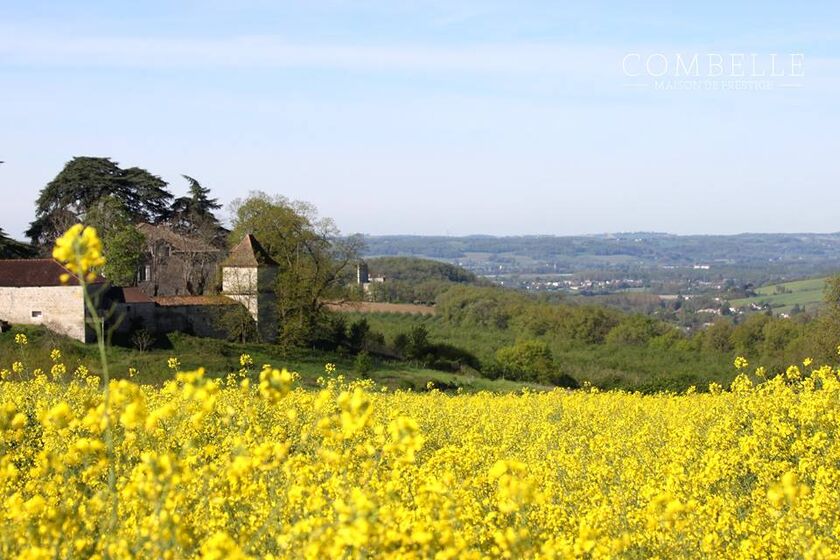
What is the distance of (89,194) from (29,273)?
2404 cm

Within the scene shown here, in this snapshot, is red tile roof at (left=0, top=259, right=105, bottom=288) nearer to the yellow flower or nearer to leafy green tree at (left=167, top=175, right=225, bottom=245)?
leafy green tree at (left=167, top=175, right=225, bottom=245)

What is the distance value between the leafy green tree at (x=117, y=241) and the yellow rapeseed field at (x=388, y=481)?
34396mm

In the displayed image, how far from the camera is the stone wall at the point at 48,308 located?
40.5 m

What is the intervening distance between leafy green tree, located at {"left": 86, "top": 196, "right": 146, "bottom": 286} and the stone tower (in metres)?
4.97

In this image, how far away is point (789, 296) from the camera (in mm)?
156875

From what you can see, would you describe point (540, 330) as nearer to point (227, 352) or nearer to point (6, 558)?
point (227, 352)

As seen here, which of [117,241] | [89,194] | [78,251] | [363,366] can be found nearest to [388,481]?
[78,251]

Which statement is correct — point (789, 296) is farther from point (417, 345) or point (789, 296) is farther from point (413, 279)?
point (417, 345)

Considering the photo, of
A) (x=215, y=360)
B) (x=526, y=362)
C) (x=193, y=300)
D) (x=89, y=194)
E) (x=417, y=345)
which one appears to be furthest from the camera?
(x=89, y=194)

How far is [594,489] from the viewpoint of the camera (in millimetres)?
8898

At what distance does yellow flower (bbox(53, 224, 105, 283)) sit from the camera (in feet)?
14.1

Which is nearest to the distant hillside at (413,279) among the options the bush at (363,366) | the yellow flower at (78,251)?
the bush at (363,366)

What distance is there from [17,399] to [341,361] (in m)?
30.5

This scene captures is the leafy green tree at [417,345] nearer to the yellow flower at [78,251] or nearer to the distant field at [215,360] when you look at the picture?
the distant field at [215,360]
